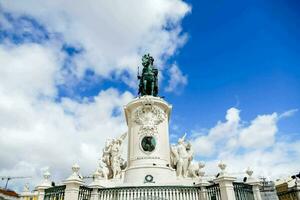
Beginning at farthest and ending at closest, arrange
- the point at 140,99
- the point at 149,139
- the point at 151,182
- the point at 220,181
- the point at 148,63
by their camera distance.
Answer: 1. the point at 148,63
2. the point at 140,99
3. the point at 149,139
4. the point at 151,182
5. the point at 220,181

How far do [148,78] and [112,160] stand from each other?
288 inches

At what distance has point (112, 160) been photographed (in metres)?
19.8

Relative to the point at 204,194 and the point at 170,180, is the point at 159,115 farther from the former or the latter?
the point at 204,194

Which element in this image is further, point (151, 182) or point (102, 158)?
point (102, 158)

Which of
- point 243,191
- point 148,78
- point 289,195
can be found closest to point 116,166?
point 148,78

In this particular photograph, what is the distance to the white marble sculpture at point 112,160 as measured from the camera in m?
19.4

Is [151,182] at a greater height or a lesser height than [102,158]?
lesser

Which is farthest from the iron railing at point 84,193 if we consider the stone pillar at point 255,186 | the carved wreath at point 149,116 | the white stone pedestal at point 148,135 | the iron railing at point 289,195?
the iron railing at point 289,195

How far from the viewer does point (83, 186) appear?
1439 centimetres

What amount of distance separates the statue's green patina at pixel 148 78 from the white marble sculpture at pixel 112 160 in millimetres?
4509

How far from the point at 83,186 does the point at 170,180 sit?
19.4 ft

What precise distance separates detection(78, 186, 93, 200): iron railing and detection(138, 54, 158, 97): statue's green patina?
961 centimetres

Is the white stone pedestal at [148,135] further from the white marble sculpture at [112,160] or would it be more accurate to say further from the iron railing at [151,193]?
the iron railing at [151,193]

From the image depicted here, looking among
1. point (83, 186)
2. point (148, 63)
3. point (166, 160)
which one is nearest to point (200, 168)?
point (166, 160)
